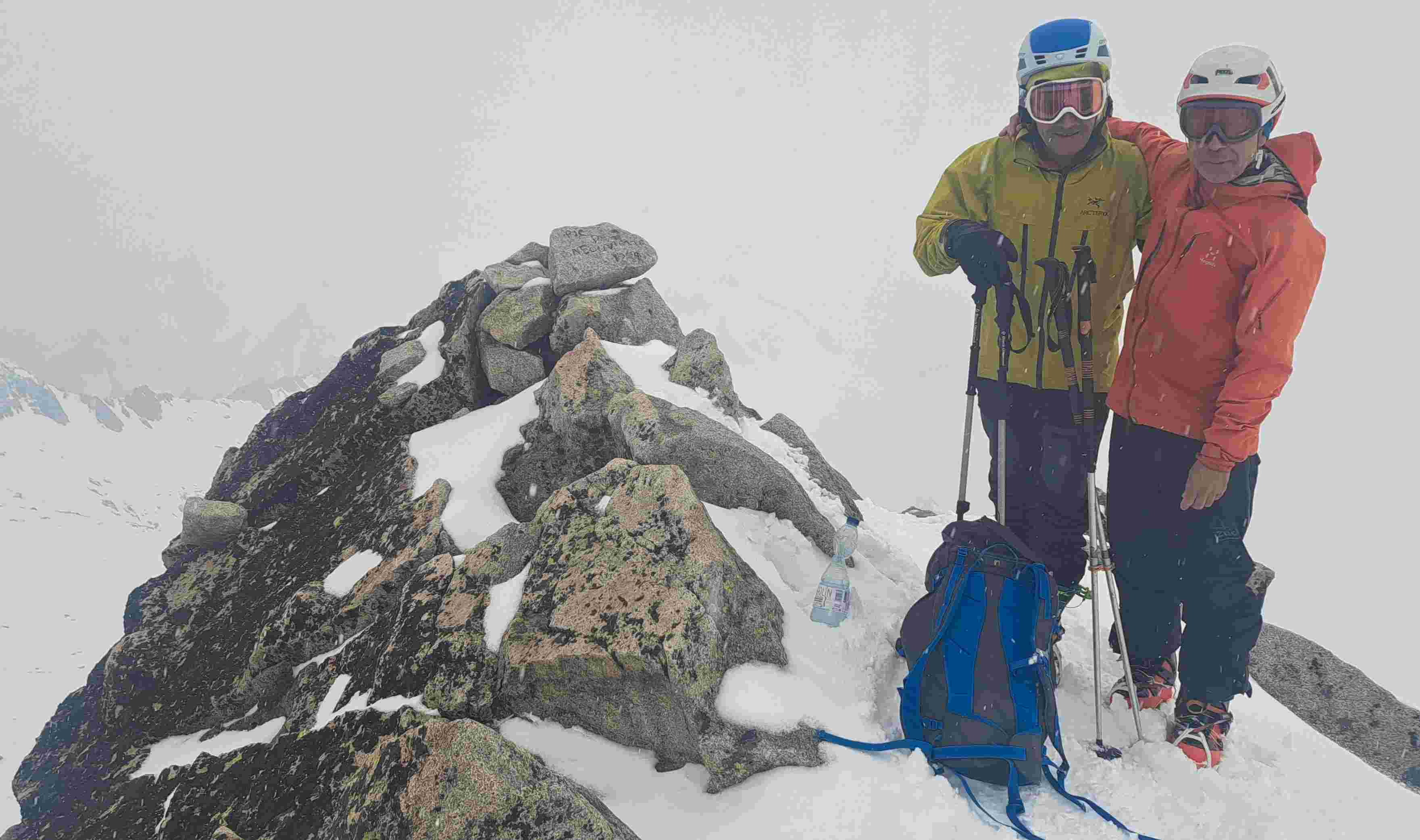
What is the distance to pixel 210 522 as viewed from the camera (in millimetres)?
10047

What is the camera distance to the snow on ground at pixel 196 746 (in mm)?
6512

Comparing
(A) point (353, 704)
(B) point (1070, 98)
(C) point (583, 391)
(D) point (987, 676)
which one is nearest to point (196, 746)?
(A) point (353, 704)

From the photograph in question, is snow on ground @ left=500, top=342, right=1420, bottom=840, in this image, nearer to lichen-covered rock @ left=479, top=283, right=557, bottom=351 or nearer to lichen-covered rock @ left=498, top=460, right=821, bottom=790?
lichen-covered rock @ left=498, top=460, right=821, bottom=790

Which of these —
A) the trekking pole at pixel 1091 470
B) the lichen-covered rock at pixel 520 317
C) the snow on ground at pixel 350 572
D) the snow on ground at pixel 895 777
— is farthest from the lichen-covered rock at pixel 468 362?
the trekking pole at pixel 1091 470

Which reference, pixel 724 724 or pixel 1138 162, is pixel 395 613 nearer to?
pixel 724 724

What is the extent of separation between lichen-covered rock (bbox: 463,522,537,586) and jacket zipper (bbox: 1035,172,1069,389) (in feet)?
15.2

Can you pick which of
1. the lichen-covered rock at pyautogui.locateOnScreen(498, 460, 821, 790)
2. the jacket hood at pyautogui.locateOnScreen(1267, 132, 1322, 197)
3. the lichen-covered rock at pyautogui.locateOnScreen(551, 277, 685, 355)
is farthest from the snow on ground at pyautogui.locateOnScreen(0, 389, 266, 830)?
the jacket hood at pyautogui.locateOnScreen(1267, 132, 1322, 197)

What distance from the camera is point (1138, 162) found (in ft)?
17.5

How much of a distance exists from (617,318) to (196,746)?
7.42 metres

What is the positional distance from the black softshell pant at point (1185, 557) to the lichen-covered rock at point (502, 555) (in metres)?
4.99

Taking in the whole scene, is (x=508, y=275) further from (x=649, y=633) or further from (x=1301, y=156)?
(x=1301, y=156)

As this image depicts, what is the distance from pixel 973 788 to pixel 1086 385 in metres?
3.12

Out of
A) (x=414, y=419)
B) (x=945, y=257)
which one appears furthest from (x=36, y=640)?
(x=945, y=257)

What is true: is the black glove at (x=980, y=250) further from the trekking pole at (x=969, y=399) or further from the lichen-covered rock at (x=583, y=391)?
the lichen-covered rock at (x=583, y=391)
